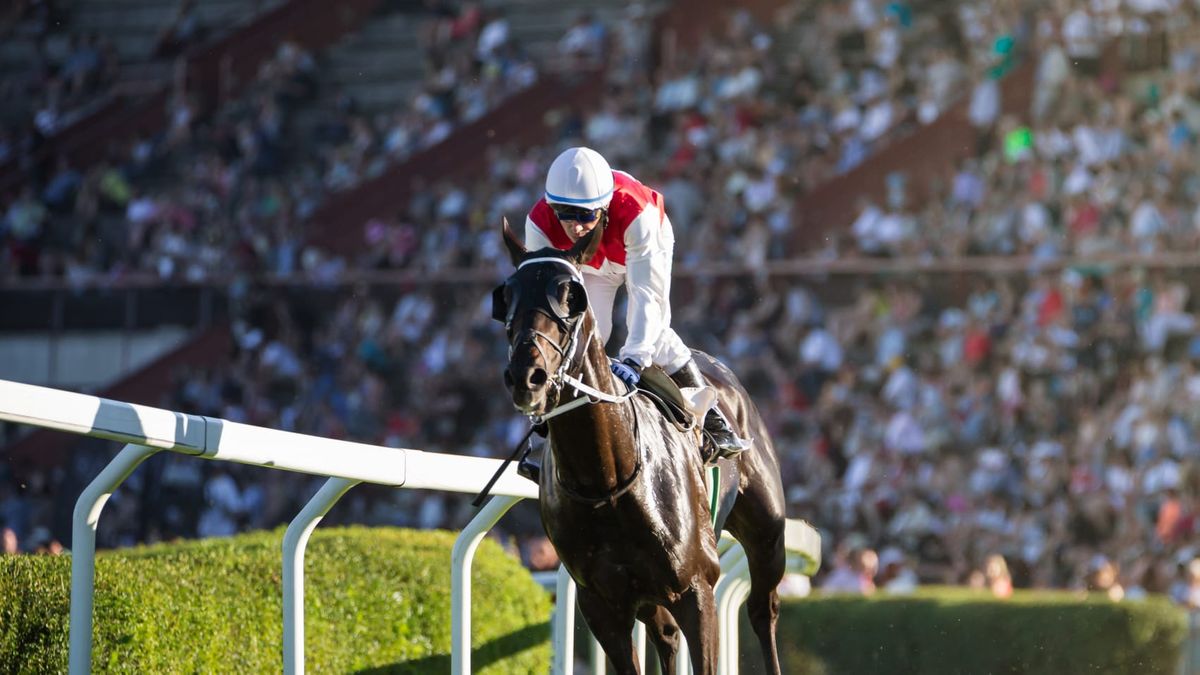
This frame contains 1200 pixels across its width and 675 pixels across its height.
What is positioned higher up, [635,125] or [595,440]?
[635,125]

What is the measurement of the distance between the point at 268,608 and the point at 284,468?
91cm

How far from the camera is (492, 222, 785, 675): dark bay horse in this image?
4.12 metres

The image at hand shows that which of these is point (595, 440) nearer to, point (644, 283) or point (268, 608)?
point (644, 283)

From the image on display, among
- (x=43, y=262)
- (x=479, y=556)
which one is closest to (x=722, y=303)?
(x=43, y=262)

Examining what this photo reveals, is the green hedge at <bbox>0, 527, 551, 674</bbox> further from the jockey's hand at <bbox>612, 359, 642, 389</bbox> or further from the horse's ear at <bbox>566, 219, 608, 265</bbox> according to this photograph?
the horse's ear at <bbox>566, 219, 608, 265</bbox>

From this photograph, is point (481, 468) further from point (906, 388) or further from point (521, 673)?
point (906, 388)

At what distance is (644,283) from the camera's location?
4.88m

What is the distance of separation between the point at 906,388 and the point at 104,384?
882cm

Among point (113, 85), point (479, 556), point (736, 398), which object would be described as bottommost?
point (479, 556)

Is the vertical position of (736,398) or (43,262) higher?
(43,262)

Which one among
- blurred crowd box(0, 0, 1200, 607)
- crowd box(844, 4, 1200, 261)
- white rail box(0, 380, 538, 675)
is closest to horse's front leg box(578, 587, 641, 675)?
white rail box(0, 380, 538, 675)

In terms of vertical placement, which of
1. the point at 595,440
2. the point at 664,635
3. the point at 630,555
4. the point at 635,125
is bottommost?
the point at 664,635

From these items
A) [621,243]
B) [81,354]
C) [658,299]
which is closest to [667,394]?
[658,299]

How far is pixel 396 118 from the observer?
2108 cm
